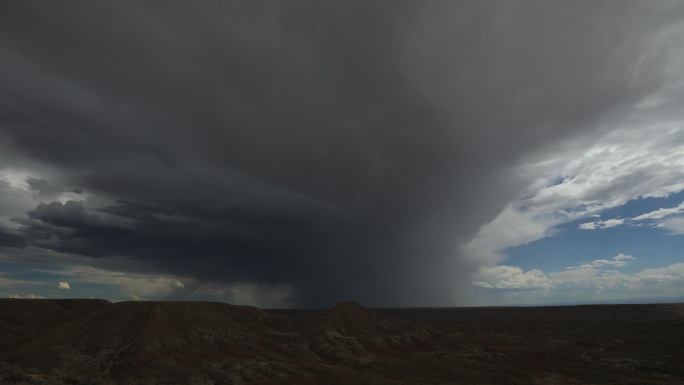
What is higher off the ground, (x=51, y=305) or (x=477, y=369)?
(x=51, y=305)

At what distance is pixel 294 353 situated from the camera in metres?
83.9

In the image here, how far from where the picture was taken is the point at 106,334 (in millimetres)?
76125

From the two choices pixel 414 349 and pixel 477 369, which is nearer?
pixel 477 369

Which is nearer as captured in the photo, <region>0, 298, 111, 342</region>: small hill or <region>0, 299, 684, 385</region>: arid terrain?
<region>0, 299, 684, 385</region>: arid terrain

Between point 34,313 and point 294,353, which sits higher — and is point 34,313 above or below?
above

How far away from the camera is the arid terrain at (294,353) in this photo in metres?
62.3

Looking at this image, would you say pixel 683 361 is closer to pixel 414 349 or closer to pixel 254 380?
pixel 414 349

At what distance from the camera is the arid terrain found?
62.3 m

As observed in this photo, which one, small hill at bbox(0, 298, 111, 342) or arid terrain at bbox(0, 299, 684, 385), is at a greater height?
small hill at bbox(0, 298, 111, 342)

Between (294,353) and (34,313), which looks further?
(34,313)

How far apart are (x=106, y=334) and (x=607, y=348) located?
117 metres

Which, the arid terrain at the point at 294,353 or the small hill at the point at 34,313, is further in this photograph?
the small hill at the point at 34,313

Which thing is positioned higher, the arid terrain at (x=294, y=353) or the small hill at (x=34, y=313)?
the small hill at (x=34, y=313)

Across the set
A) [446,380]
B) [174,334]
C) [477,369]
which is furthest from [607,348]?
[174,334]
